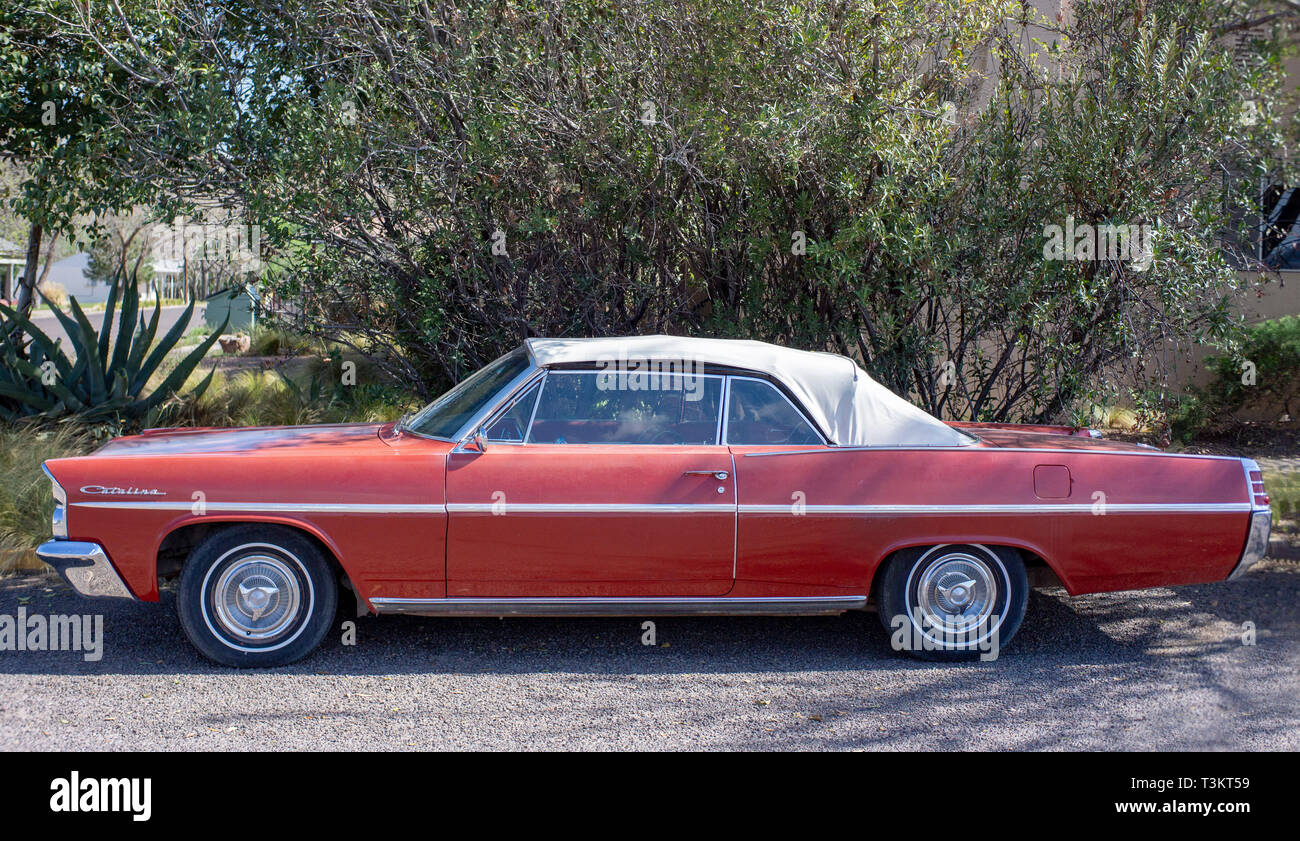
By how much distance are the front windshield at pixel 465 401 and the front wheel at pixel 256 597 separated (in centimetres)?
76

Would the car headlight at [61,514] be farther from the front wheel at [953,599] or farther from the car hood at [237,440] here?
the front wheel at [953,599]

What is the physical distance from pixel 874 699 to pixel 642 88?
174 inches

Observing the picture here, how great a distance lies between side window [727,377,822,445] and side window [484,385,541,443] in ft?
2.91

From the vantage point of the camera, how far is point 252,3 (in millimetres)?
7539

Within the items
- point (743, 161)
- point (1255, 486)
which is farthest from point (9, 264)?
point (1255, 486)

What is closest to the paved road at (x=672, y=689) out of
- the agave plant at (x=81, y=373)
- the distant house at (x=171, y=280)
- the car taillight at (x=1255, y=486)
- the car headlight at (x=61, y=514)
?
the car headlight at (x=61, y=514)

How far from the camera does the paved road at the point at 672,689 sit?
3896 mm

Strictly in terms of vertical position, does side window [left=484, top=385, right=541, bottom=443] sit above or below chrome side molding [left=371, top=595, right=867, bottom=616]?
above

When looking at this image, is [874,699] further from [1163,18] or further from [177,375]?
[177,375]

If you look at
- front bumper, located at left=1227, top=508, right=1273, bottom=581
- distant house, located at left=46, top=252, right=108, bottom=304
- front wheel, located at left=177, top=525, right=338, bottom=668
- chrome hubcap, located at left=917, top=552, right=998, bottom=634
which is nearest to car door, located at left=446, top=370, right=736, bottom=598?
front wheel, located at left=177, top=525, right=338, bottom=668

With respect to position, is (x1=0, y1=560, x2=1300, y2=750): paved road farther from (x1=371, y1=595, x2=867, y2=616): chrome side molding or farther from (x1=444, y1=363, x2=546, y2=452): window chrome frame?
(x1=444, y1=363, x2=546, y2=452): window chrome frame

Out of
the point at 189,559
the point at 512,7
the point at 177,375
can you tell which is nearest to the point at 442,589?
the point at 189,559

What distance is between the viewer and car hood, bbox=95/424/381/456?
475cm

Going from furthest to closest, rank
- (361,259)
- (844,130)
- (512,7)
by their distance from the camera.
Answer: (361,259), (512,7), (844,130)
